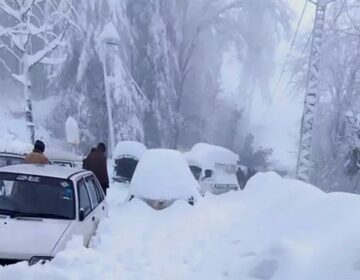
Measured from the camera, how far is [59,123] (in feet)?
96.3

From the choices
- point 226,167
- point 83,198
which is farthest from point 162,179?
point 226,167

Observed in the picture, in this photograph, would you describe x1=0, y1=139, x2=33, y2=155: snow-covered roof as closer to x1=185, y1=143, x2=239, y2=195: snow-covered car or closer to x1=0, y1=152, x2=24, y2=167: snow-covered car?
x1=0, y1=152, x2=24, y2=167: snow-covered car

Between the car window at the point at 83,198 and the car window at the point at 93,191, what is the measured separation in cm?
23

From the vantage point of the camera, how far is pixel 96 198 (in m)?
8.16

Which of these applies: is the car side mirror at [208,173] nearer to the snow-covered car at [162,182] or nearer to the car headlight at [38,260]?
the snow-covered car at [162,182]

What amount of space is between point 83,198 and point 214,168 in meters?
10.9

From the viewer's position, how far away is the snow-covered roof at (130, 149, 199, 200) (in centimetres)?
985

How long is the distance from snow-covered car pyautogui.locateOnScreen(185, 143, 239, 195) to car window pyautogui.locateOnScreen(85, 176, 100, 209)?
8.49 m

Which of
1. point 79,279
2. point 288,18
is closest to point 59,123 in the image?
point 288,18

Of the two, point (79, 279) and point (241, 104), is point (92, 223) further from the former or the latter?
point (241, 104)

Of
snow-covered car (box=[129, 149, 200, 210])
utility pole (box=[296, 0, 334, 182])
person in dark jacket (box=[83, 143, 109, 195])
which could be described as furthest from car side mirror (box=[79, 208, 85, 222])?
utility pole (box=[296, 0, 334, 182])

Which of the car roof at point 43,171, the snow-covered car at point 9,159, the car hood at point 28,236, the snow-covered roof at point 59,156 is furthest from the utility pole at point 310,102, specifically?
the car hood at point 28,236

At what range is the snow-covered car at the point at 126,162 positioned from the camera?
19.3 meters

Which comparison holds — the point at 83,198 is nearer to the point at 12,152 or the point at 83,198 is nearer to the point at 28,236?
the point at 28,236
